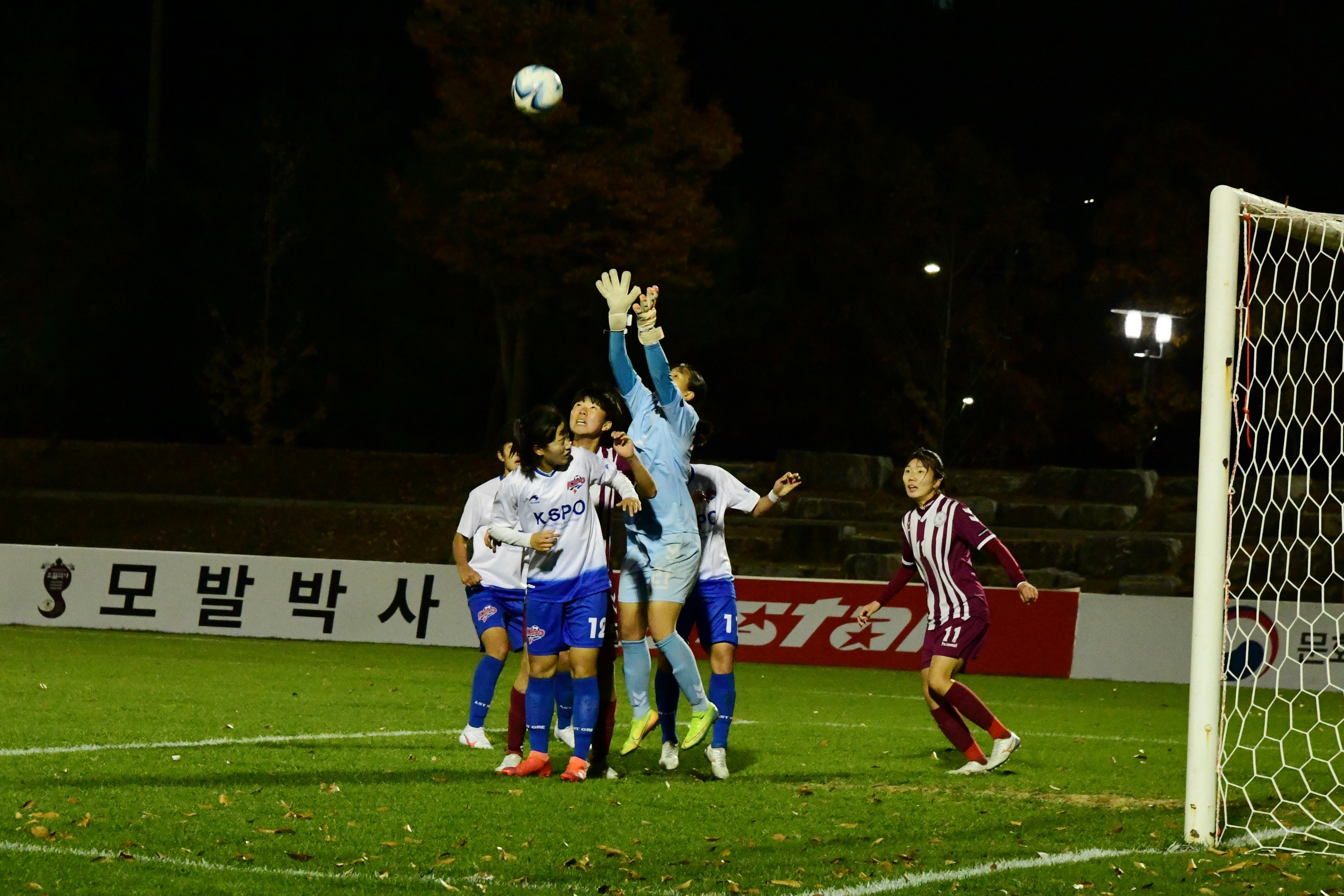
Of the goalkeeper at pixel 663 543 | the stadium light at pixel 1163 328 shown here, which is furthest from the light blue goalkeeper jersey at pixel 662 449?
the stadium light at pixel 1163 328

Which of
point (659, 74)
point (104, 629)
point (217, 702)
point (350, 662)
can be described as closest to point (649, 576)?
point (217, 702)

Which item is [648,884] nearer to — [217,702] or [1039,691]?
[217,702]

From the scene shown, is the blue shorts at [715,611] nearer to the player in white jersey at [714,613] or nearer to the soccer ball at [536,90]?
the player in white jersey at [714,613]

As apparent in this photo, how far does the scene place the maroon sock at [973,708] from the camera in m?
8.52

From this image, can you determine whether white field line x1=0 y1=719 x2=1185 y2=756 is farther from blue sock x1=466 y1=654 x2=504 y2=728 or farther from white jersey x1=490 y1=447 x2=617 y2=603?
white jersey x1=490 y1=447 x2=617 y2=603

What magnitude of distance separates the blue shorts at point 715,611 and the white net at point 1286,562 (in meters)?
2.61

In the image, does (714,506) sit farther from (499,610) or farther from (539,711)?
(539,711)

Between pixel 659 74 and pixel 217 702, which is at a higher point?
pixel 659 74

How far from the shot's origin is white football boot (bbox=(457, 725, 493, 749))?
8.88 meters

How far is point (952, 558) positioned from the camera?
8547mm

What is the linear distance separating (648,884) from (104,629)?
548 inches

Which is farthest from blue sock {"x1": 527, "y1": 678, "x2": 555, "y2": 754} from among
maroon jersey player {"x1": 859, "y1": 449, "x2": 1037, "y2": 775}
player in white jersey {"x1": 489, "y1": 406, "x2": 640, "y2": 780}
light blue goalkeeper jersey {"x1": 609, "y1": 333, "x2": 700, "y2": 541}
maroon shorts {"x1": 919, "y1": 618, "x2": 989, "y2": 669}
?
maroon shorts {"x1": 919, "y1": 618, "x2": 989, "y2": 669}

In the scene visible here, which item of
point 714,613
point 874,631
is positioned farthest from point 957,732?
point 874,631

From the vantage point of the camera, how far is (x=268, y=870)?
16.8 ft
